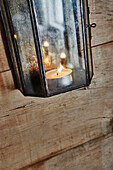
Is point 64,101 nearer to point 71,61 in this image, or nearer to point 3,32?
point 71,61

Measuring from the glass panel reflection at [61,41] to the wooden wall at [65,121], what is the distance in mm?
105

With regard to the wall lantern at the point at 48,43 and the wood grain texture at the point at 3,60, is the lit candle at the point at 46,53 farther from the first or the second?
the wood grain texture at the point at 3,60

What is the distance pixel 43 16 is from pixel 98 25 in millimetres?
221

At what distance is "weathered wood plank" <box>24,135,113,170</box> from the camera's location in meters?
0.66

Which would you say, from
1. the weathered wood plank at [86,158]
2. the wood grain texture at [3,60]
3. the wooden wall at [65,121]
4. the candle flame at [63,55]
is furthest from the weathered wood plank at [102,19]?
the weathered wood plank at [86,158]

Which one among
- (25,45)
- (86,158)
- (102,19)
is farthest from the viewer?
(86,158)

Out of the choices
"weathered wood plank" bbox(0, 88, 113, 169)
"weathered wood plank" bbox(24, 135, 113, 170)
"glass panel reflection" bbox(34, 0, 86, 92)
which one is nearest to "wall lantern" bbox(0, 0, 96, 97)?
"glass panel reflection" bbox(34, 0, 86, 92)

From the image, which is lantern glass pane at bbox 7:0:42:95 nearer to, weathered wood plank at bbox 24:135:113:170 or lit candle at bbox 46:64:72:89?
lit candle at bbox 46:64:72:89

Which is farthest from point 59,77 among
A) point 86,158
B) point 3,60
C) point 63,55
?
point 86,158

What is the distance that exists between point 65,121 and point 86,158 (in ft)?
0.75

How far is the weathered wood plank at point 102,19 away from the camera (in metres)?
0.53

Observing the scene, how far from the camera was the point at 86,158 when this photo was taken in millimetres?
718

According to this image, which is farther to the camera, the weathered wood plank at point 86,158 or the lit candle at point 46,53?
the weathered wood plank at point 86,158

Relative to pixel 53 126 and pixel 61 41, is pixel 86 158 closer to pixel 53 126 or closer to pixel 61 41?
pixel 53 126
